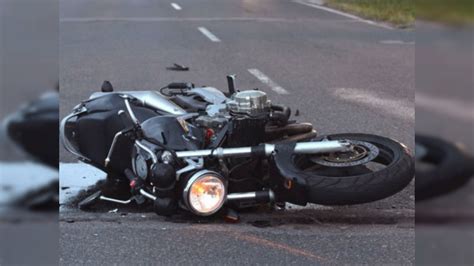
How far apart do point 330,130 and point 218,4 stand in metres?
10.2

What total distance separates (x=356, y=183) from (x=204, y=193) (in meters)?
0.83

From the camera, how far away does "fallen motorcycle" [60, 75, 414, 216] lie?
3734mm

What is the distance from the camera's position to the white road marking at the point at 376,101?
6.78m

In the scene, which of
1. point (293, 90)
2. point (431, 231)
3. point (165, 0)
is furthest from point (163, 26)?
point (431, 231)

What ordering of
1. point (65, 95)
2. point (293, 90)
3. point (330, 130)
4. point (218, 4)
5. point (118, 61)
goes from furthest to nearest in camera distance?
point (218, 4)
point (118, 61)
point (293, 90)
point (65, 95)
point (330, 130)

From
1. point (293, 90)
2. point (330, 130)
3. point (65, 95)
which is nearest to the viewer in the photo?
point (330, 130)

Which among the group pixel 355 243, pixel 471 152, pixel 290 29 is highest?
pixel 290 29

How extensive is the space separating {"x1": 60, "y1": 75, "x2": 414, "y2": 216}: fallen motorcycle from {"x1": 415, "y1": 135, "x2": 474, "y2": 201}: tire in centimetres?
171

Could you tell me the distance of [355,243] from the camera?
391 centimetres

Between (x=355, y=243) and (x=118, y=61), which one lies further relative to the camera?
(x=118, y=61)

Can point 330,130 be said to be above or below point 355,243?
above

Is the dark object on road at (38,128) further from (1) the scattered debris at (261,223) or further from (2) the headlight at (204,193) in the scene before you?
(1) the scattered debris at (261,223)

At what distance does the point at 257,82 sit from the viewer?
27.9 ft

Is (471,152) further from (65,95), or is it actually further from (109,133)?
(65,95)
